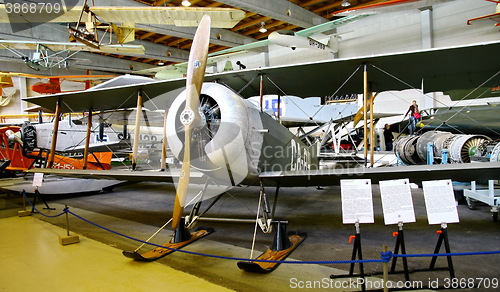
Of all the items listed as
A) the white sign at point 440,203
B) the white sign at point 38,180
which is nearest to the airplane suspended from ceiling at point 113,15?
the white sign at point 38,180

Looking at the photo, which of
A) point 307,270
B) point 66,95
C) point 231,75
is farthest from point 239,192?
point 307,270

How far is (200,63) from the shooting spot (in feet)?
9.86

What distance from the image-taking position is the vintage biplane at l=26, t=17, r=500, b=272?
10.1 ft

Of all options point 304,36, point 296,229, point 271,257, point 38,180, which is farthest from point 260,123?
point 304,36

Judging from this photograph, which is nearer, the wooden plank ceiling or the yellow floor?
the yellow floor

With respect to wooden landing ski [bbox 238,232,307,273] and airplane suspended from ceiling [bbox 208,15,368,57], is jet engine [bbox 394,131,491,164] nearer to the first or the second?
wooden landing ski [bbox 238,232,307,273]

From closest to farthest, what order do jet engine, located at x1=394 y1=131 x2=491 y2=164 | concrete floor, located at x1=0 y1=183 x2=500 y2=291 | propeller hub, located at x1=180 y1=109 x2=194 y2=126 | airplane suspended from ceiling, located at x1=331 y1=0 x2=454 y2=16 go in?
1. propeller hub, located at x1=180 y1=109 x2=194 y2=126
2. concrete floor, located at x1=0 y1=183 x2=500 y2=291
3. jet engine, located at x1=394 y1=131 x2=491 y2=164
4. airplane suspended from ceiling, located at x1=331 y1=0 x2=454 y2=16

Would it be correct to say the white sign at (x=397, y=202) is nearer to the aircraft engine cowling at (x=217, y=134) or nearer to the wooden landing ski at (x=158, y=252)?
the aircraft engine cowling at (x=217, y=134)

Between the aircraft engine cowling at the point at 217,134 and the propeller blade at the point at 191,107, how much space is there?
184 millimetres

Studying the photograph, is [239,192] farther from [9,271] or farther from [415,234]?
[9,271]

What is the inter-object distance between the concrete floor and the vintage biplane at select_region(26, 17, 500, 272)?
0.26m

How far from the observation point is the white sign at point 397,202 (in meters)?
2.45

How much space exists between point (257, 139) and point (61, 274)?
98.7 inches

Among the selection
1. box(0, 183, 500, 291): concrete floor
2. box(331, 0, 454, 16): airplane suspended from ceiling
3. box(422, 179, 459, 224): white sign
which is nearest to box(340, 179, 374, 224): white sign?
box(422, 179, 459, 224): white sign
